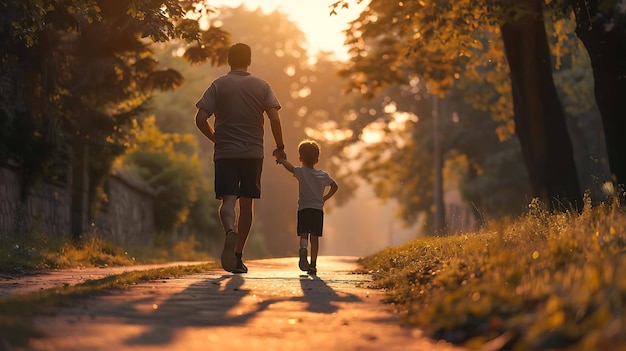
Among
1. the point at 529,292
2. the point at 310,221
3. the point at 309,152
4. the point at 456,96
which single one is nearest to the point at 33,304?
the point at 529,292

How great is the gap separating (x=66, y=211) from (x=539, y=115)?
9975 millimetres

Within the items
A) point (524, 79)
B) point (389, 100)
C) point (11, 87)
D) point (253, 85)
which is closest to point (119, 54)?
point (11, 87)

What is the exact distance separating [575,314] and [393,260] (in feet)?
22.0

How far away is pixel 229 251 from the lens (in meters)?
9.59

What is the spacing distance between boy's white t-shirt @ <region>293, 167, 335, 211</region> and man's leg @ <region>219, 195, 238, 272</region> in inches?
68.8

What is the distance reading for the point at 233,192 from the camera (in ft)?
32.2

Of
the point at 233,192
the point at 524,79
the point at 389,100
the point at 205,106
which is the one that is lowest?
the point at 233,192

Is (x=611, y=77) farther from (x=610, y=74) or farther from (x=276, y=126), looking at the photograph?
(x=276, y=126)

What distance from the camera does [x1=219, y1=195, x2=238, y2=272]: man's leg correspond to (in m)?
9.52

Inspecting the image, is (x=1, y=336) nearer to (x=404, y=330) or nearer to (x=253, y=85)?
(x=404, y=330)

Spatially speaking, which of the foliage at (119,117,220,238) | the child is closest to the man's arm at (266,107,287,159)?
the child

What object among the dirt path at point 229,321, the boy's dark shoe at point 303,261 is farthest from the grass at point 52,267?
the boy's dark shoe at point 303,261

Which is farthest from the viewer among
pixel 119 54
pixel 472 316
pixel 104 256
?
pixel 119 54

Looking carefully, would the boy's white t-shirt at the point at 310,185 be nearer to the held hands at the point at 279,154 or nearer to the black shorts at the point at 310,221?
the black shorts at the point at 310,221
